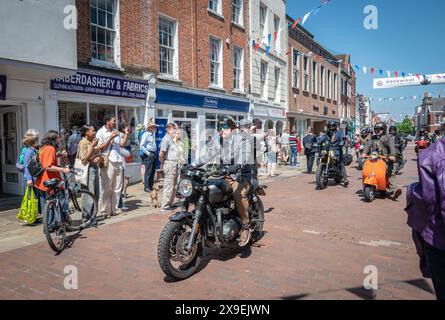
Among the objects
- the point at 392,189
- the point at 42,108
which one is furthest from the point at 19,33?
the point at 392,189

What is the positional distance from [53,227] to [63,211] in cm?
39

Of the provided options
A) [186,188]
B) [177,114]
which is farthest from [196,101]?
[186,188]

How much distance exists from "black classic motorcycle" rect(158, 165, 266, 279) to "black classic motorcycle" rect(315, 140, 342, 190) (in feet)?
21.0

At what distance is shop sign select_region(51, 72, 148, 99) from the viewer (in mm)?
9859

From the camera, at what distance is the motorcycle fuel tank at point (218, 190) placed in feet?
13.9

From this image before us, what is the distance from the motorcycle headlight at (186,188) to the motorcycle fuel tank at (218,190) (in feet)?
0.88

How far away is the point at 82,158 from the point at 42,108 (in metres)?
3.90

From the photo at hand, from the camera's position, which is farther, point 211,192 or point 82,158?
point 82,158

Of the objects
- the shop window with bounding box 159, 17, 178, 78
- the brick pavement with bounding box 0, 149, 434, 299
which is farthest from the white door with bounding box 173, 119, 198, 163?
the brick pavement with bounding box 0, 149, 434, 299

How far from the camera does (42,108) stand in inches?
370

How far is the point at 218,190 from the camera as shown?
14.1 feet

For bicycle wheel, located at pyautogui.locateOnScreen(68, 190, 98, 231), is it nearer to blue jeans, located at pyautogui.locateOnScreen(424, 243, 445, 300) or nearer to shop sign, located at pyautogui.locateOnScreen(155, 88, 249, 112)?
blue jeans, located at pyautogui.locateOnScreen(424, 243, 445, 300)

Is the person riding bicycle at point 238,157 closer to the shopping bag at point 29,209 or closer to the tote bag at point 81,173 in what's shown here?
the tote bag at point 81,173

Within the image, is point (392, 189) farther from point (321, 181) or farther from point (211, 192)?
→ point (211, 192)
